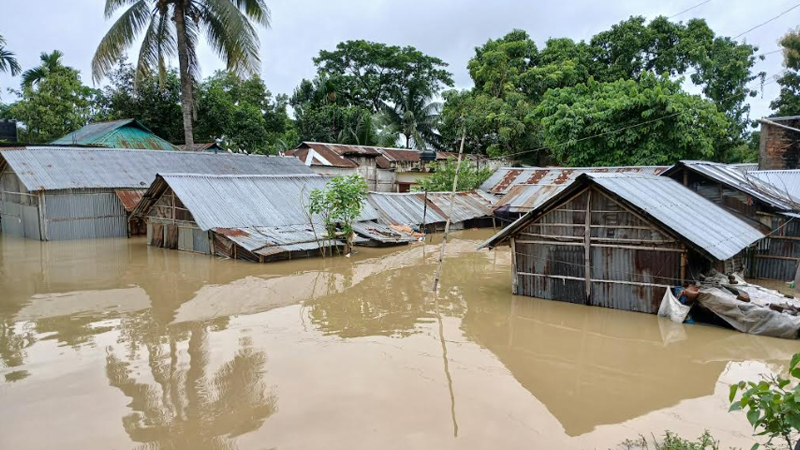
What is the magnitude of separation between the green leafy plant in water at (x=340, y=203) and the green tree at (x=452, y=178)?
30.2ft

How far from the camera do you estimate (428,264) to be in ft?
51.0

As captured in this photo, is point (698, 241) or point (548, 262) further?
point (548, 262)

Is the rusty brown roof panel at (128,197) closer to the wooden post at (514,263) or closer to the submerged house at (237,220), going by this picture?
the submerged house at (237,220)

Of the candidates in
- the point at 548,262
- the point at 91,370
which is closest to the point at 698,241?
the point at 548,262

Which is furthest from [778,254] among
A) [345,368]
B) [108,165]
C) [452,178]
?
[108,165]

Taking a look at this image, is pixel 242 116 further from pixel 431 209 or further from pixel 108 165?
pixel 431 209

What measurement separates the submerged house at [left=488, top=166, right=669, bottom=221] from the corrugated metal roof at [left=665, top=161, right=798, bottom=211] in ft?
15.4

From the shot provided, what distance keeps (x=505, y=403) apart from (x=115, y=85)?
1176 inches

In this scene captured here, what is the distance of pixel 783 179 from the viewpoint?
1396 cm

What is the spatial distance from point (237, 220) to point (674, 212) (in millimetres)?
12130

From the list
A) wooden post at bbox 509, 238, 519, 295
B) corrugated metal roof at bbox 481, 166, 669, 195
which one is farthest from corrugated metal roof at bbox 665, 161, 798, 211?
corrugated metal roof at bbox 481, 166, 669, 195

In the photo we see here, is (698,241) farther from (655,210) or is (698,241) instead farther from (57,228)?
(57,228)

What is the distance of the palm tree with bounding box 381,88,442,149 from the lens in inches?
1358

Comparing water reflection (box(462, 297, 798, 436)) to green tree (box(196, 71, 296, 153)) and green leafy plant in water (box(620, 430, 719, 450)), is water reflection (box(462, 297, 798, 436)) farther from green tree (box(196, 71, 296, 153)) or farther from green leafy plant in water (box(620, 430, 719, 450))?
green tree (box(196, 71, 296, 153))
